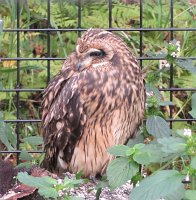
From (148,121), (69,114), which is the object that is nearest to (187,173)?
(148,121)

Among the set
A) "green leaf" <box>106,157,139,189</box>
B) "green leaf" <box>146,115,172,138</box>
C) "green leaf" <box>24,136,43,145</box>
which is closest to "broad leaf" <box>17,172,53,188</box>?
"green leaf" <box>106,157,139,189</box>

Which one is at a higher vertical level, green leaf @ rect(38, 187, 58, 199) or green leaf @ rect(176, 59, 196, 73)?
green leaf @ rect(176, 59, 196, 73)

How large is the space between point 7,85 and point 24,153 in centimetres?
130

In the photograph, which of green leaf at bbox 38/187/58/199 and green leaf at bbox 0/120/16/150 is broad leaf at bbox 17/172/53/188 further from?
green leaf at bbox 0/120/16/150

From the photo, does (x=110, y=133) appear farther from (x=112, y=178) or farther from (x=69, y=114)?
(x=112, y=178)

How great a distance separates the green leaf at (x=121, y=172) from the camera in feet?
9.95

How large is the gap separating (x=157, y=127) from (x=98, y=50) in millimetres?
635

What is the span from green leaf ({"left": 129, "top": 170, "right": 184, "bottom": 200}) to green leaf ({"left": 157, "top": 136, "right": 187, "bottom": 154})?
7 centimetres

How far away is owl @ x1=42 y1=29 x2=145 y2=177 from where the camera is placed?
13.2ft

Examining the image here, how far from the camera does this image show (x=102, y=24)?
5.48 meters

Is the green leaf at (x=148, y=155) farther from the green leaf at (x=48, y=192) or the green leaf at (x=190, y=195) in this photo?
the green leaf at (x=48, y=192)

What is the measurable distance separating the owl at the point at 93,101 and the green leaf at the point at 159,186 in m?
1.18

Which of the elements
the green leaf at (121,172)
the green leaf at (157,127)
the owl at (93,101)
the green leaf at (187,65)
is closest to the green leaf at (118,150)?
the green leaf at (121,172)

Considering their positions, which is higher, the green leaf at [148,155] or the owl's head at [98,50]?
the owl's head at [98,50]
